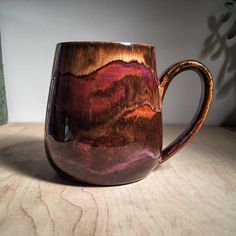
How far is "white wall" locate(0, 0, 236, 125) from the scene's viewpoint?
779 millimetres

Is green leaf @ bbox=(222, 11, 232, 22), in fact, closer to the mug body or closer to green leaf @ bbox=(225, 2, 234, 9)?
green leaf @ bbox=(225, 2, 234, 9)

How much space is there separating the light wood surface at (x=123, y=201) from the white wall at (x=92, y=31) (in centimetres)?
33

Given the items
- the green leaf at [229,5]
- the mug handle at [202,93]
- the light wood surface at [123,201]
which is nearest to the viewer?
the light wood surface at [123,201]

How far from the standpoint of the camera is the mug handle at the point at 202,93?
15.8 inches

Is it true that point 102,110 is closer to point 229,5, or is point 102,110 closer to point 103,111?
point 103,111

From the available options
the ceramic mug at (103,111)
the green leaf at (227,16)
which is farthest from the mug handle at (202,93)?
the green leaf at (227,16)

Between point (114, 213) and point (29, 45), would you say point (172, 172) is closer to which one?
point (114, 213)

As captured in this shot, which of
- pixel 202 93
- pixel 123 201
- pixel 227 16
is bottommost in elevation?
pixel 123 201

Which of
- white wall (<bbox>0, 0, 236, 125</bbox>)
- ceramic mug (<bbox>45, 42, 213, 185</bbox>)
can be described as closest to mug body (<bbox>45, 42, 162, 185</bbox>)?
ceramic mug (<bbox>45, 42, 213, 185</bbox>)

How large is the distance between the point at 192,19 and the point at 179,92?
0.18 m

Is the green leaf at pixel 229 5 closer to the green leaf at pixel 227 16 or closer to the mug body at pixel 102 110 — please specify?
the green leaf at pixel 227 16

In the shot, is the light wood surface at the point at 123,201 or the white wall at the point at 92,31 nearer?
the light wood surface at the point at 123,201

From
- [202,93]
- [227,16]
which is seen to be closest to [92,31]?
[227,16]

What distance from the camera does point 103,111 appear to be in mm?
352
